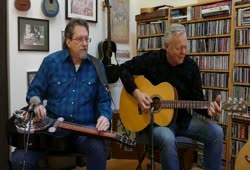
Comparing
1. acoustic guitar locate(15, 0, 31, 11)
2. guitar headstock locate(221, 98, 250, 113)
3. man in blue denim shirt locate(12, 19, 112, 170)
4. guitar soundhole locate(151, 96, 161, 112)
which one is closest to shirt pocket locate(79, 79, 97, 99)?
man in blue denim shirt locate(12, 19, 112, 170)

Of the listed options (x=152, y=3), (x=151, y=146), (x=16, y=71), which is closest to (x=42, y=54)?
(x=16, y=71)

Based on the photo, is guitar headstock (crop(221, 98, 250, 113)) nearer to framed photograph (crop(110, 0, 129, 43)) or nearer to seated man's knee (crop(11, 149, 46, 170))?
seated man's knee (crop(11, 149, 46, 170))

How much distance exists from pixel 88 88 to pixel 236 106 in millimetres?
950

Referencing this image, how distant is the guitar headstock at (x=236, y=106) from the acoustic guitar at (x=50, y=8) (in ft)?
5.49

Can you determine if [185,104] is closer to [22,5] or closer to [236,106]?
[236,106]

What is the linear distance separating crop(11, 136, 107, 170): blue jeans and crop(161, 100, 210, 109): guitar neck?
1.75 ft

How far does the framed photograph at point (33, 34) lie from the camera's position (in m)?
2.61

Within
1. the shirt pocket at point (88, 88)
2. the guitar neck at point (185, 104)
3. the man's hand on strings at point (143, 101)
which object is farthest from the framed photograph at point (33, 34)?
the guitar neck at point (185, 104)

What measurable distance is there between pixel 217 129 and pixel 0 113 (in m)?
1.72

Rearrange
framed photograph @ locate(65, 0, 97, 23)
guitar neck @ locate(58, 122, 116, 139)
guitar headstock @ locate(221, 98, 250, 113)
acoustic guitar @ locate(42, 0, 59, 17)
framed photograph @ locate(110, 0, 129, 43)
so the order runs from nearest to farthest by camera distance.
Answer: guitar neck @ locate(58, 122, 116, 139)
guitar headstock @ locate(221, 98, 250, 113)
acoustic guitar @ locate(42, 0, 59, 17)
framed photograph @ locate(65, 0, 97, 23)
framed photograph @ locate(110, 0, 129, 43)

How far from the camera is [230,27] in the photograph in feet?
9.09

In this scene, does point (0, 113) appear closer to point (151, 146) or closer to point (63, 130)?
point (63, 130)

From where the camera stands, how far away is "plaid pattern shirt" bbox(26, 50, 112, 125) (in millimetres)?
2008

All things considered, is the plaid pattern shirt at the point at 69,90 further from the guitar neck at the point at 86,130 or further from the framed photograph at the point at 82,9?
the framed photograph at the point at 82,9
